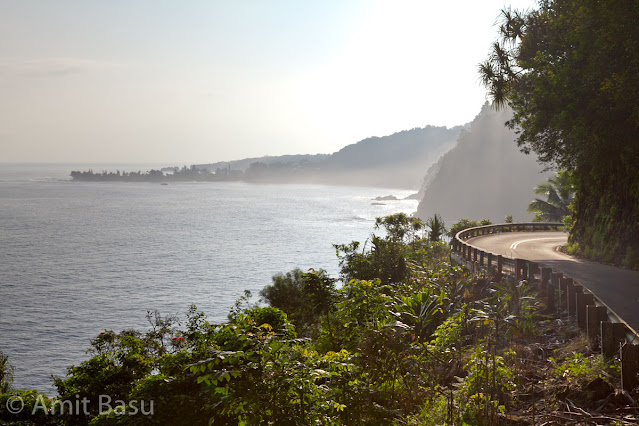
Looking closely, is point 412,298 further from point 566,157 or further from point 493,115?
point 493,115

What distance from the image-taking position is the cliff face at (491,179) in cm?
17188

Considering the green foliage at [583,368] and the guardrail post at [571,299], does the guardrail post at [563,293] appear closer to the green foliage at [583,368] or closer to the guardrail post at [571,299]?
the guardrail post at [571,299]

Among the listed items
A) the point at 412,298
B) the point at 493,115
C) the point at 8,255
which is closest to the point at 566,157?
the point at 412,298

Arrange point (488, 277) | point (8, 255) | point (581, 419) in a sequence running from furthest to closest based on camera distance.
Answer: point (8, 255), point (488, 277), point (581, 419)

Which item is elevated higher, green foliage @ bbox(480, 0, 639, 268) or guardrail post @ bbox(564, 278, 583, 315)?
green foliage @ bbox(480, 0, 639, 268)

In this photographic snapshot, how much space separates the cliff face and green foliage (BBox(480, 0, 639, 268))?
474 ft

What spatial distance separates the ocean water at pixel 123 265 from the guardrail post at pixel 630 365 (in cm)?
4752

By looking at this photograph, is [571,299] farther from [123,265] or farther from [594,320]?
[123,265]

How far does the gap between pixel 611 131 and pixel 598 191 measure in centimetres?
458

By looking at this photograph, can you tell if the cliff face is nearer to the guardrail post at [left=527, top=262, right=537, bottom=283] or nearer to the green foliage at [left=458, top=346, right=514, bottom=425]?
the guardrail post at [left=527, top=262, right=537, bottom=283]

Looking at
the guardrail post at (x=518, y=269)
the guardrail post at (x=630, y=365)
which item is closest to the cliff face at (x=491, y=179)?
the guardrail post at (x=518, y=269)

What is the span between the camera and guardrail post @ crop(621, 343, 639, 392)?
7.57 m

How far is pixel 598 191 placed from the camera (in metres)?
24.4

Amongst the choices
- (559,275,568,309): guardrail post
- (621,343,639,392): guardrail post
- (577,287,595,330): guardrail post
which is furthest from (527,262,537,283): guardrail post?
(621,343,639,392): guardrail post
